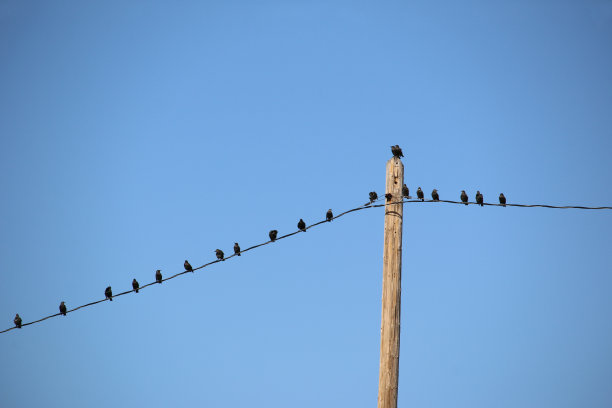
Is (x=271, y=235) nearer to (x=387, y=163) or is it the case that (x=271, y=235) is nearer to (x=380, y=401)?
(x=387, y=163)

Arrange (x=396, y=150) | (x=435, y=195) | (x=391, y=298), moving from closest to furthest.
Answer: (x=391, y=298) → (x=396, y=150) → (x=435, y=195)

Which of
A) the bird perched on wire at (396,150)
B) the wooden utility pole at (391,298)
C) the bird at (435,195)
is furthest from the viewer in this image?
the bird at (435,195)

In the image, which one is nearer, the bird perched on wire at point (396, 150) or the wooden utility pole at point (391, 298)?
the wooden utility pole at point (391, 298)

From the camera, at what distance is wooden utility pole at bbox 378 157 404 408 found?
27.7ft

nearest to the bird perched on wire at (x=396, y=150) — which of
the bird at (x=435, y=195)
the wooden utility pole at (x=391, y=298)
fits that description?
the bird at (x=435, y=195)

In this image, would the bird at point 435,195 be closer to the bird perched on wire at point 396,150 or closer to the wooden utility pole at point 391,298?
the bird perched on wire at point 396,150

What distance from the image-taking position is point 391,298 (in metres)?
8.74

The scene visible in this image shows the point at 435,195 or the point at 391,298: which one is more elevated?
the point at 435,195

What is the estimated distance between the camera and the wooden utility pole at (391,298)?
844 cm

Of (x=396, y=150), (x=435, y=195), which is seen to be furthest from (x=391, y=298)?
(x=435, y=195)

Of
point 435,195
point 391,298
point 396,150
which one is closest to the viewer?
point 391,298

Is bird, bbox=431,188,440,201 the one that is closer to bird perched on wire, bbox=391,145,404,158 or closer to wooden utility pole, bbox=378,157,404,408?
bird perched on wire, bbox=391,145,404,158

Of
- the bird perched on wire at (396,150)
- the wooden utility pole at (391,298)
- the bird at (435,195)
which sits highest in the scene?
the bird perched on wire at (396,150)

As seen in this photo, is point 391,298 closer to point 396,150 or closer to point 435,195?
point 396,150
